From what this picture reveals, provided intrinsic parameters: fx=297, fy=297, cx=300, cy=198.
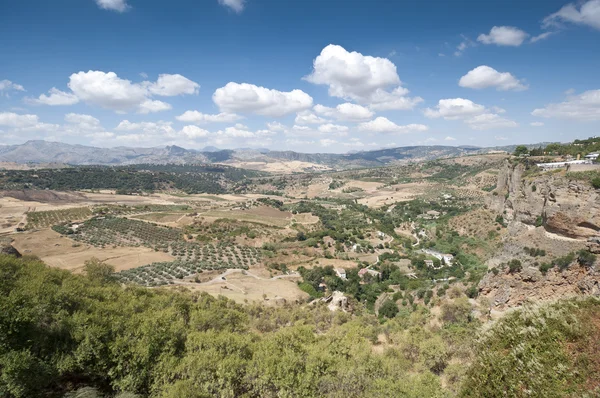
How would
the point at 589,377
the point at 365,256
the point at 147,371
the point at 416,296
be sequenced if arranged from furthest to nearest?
the point at 365,256, the point at 416,296, the point at 147,371, the point at 589,377

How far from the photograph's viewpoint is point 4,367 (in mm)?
13062

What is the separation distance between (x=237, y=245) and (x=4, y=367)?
215 feet

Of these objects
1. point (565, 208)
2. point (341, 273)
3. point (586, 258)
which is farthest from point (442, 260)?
point (586, 258)

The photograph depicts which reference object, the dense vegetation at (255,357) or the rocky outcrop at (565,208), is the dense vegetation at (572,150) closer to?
the rocky outcrop at (565,208)

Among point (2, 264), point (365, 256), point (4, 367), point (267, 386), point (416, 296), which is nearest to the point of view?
point (4, 367)

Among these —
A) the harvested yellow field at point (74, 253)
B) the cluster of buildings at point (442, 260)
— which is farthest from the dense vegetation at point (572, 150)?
the harvested yellow field at point (74, 253)

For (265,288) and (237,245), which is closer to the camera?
(265,288)

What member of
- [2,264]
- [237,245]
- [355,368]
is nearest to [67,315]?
[2,264]

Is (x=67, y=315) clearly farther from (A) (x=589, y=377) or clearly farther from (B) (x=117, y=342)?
(A) (x=589, y=377)

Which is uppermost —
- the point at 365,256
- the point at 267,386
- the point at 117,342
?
the point at 117,342

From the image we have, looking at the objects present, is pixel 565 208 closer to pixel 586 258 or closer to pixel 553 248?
pixel 553 248

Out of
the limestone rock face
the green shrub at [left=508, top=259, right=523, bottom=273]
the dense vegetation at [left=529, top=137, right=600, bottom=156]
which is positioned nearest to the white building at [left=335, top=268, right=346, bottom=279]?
the limestone rock face

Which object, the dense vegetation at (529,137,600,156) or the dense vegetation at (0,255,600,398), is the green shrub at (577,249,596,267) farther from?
the dense vegetation at (529,137,600,156)

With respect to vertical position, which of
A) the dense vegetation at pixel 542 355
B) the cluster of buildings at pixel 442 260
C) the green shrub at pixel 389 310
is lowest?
the cluster of buildings at pixel 442 260
